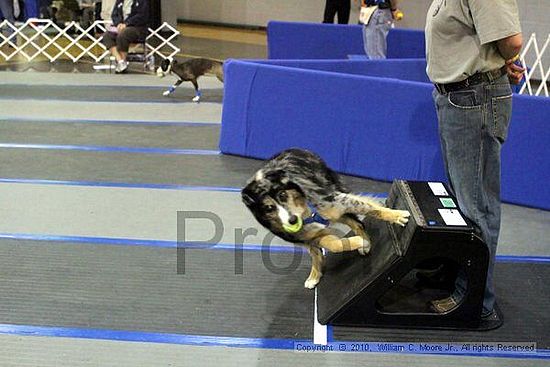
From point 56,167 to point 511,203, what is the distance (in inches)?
150

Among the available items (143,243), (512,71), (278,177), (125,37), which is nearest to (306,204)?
(278,177)

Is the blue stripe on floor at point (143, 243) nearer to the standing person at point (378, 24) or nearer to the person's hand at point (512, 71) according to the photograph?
the person's hand at point (512, 71)

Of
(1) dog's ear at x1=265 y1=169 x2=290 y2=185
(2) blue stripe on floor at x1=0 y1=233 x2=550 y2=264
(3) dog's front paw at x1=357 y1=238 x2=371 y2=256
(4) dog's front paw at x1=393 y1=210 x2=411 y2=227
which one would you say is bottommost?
(2) blue stripe on floor at x1=0 y1=233 x2=550 y2=264

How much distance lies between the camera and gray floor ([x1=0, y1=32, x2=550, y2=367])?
286 centimetres

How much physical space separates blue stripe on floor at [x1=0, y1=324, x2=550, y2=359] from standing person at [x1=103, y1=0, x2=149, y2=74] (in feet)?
24.1

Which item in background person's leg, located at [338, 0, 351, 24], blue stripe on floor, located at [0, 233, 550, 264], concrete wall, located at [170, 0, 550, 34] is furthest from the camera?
background person's leg, located at [338, 0, 351, 24]

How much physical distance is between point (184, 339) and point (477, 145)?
1653 mm

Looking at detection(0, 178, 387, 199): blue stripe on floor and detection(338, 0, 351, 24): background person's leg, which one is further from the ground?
detection(338, 0, 351, 24): background person's leg

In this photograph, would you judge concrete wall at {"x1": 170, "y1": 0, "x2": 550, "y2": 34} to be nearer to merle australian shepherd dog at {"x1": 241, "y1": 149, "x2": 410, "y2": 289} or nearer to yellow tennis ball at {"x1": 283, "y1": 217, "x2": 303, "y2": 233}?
merle australian shepherd dog at {"x1": 241, "y1": 149, "x2": 410, "y2": 289}

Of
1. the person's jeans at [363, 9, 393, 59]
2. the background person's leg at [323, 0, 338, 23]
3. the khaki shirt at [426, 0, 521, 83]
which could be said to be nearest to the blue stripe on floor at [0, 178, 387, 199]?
the khaki shirt at [426, 0, 521, 83]

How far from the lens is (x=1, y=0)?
11.5 m

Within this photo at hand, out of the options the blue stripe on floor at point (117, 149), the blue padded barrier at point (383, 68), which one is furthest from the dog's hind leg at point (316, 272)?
the blue padded barrier at point (383, 68)

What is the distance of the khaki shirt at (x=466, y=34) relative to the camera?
2570mm

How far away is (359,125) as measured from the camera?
17.0 ft
